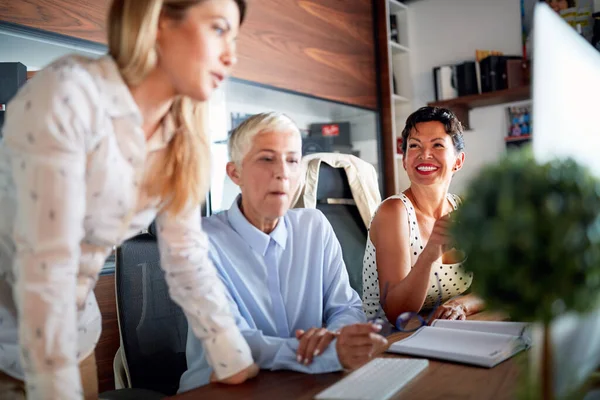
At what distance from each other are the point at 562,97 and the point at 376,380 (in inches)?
20.0

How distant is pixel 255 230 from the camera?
1.23 m

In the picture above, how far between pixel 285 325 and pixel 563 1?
10.5 feet

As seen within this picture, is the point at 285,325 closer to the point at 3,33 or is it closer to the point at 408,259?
the point at 408,259

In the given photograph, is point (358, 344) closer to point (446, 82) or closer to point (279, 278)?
point (279, 278)

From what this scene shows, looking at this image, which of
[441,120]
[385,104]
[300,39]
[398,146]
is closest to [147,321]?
[441,120]

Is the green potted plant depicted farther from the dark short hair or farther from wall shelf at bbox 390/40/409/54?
wall shelf at bbox 390/40/409/54

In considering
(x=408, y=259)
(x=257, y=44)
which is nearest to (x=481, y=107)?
(x=257, y=44)

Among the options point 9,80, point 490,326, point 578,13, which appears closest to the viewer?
point 490,326

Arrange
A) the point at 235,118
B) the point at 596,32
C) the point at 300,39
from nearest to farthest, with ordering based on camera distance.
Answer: the point at 235,118 → the point at 300,39 → the point at 596,32

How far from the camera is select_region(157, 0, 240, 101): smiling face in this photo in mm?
715

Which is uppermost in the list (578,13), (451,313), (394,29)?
(394,29)

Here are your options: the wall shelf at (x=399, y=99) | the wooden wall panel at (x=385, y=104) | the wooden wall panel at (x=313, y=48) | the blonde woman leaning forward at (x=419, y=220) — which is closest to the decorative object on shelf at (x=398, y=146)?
the wooden wall panel at (x=385, y=104)

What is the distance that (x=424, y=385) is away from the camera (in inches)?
32.3

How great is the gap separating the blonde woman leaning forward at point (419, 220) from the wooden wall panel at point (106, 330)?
0.95 meters
